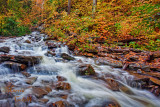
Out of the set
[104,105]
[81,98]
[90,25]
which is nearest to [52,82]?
[81,98]

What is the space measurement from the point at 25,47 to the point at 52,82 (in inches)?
209

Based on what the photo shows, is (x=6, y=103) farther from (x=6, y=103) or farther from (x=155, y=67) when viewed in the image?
(x=155, y=67)

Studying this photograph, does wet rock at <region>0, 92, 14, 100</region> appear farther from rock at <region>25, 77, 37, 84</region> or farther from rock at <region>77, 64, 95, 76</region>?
rock at <region>77, 64, 95, 76</region>

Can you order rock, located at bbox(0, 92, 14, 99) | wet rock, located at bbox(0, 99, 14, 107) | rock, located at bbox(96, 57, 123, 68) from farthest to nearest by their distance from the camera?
1. rock, located at bbox(96, 57, 123, 68)
2. rock, located at bbox(0, 92, 14, 99)
3. wet rock, located at bbox(0, 99, 14, 107)

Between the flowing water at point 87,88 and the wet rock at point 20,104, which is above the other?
the wet rock at point 20,104

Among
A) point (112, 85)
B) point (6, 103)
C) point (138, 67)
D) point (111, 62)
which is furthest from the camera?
point (111, 62)

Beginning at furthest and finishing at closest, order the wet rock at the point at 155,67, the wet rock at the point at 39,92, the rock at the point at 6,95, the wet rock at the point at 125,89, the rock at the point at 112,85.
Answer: the wet rock at the point at 155,67 < the wet rock at the point at 125,89 < the rock at the point at 112,85 < the wet rock at the point at 39,92 < the rock at the point at 6,95

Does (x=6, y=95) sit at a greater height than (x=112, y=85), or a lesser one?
greater

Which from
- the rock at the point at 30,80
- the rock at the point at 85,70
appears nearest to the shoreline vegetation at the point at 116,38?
the rock at the point at 85,70

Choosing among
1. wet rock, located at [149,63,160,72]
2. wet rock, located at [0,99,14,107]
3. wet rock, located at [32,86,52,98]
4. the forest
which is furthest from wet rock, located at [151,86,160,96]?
wet rock, located at [0,99,14,107]

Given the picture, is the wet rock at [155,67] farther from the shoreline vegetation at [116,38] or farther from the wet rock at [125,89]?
the wet rock at [125,89]

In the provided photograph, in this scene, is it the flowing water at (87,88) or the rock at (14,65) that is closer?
the flowing water at (87,88)

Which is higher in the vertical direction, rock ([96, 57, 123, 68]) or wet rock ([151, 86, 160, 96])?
rock ([96, 57, 123, 68])

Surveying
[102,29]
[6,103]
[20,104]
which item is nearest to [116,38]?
[102,29]
